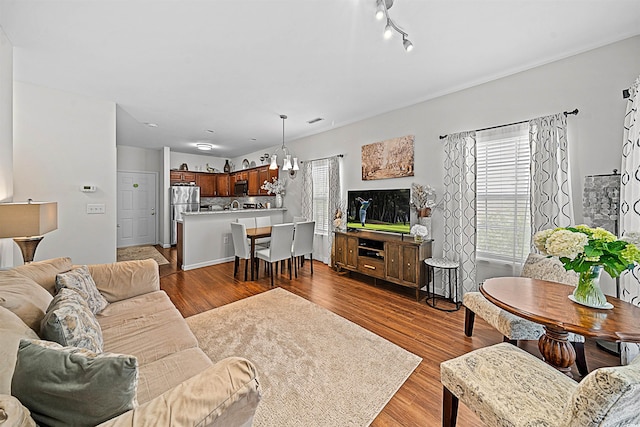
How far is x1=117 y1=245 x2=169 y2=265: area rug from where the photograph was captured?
5.57m

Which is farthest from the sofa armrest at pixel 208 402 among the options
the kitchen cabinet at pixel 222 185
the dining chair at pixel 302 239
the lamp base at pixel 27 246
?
the kitchen cabinet at pixel 222 185

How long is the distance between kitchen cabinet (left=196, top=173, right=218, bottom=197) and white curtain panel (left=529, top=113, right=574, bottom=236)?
757cm

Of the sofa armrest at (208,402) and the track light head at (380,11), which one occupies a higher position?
the track light head at (380,11)

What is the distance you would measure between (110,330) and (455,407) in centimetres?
216

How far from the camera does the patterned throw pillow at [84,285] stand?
5.62ft

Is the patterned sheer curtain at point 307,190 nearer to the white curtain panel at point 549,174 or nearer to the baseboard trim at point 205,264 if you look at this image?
the baseboard trim at point 205,264

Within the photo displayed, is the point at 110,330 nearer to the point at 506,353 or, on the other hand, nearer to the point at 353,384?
the point at 353,384

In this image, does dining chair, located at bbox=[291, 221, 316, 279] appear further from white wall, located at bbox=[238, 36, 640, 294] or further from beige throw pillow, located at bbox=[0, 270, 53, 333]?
beige throw pillow, located at bbox=[0, 270, 53, 333]

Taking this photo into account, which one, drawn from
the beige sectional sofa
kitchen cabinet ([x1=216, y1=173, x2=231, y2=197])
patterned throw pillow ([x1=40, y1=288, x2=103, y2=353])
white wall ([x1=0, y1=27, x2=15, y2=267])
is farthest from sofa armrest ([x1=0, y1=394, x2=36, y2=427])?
kitchen cabinet ([x1=216, y1=173, x2=231, y2=197])

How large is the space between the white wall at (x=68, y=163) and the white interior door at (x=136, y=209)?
3.60 metres

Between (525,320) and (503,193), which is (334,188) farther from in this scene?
(525,320)

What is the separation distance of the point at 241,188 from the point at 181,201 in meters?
1.60

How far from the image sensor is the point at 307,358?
217 centimetres


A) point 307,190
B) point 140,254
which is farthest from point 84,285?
point 140,254
